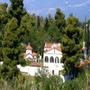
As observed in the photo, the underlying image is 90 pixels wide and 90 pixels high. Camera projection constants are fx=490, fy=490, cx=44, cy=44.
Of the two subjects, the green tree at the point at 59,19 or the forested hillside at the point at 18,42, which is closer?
the forested hillside at the point at 18,42

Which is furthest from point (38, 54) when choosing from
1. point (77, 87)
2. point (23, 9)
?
point (77, 87)

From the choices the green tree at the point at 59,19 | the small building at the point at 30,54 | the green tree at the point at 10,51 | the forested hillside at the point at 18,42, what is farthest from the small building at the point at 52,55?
the green tree at the point at 10,51

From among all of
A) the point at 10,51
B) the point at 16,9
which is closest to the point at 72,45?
the point at 10,51

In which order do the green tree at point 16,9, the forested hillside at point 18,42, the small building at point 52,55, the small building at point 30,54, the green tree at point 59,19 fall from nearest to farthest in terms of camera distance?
→ the forested hillside at point 18,42 → the green tree at point 16,9 → the small building at point 52,55 → the small building at point 30,54 → the green tree at point 59,19

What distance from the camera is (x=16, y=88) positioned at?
7660 mm

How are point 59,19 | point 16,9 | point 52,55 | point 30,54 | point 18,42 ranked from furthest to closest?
1. point 30,54
2. point 52,55
3. point 59,19
4. point 16,9
5. point 18,42

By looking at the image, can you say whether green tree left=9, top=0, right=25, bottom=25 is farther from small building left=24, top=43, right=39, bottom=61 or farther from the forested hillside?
small building left=24, top=43, right=39, bottom=61

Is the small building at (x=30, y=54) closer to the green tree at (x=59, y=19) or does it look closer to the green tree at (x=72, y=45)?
the green tree at (x=59, y=19)

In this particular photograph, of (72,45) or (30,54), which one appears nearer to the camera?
(72,45)

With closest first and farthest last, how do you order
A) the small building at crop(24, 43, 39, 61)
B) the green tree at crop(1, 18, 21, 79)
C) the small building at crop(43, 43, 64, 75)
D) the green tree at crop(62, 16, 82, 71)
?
the green tree at crop(1, 18, 21, 79) → the green tree at crop(62, 16, 82, 71) → the small building at crop(43, 43, 64, 75) → the small building at crop(24, 43, 39, 61)

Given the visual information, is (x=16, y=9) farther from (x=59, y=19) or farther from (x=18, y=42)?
(x=59, y=19)

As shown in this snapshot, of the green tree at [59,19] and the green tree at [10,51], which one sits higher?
the green tree at [59,19]

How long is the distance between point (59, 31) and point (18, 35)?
1389 cm

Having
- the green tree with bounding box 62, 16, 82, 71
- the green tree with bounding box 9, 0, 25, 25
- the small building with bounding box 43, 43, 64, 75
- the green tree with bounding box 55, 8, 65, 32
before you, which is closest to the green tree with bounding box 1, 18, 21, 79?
the green tree with bounding box 62, 16, 82, 71
